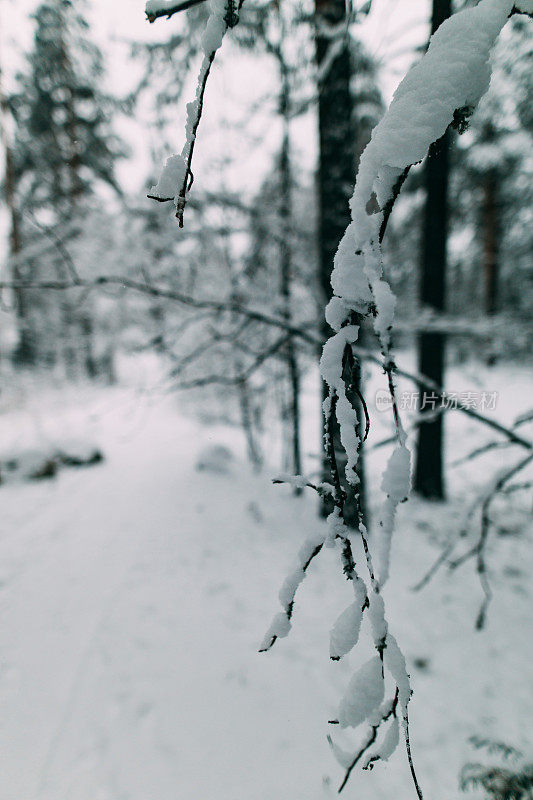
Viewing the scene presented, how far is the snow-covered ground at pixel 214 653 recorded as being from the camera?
2.20 metres

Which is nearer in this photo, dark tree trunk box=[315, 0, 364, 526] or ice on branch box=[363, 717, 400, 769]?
ice on branch box=[363, 717, 400, 769]

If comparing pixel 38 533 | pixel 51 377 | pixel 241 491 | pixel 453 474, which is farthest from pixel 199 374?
pixel 51 377

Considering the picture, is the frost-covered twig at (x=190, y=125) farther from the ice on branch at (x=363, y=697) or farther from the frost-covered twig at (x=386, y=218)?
the ice on branch at (x=363, y=697)

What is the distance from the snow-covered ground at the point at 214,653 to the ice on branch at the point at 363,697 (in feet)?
0.88

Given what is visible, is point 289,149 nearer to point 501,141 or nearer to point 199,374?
point 199,374

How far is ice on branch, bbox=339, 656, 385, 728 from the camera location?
0.68 m

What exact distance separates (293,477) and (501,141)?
35.0 feet

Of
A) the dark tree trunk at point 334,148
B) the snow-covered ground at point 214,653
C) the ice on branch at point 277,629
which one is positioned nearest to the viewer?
the ice on branch at point 277,629

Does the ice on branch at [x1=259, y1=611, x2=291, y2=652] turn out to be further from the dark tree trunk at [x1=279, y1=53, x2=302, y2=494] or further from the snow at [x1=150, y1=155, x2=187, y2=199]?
the dark tree trunk at [x1=279, y1=53, x2=302, y2=494]

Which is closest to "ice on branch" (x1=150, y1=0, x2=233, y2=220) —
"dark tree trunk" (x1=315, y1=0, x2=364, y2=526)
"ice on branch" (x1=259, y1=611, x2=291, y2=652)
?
"ice on branch" (x1=259, y1=611, x2=291, y2=652)

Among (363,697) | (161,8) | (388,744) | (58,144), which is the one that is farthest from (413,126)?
(58,144)

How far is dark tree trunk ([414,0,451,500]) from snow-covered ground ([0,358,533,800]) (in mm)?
524

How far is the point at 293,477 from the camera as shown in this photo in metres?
0.80

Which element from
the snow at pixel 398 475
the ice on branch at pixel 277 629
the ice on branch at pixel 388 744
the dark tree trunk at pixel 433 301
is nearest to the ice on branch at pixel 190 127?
the snow at pixel 398 475
